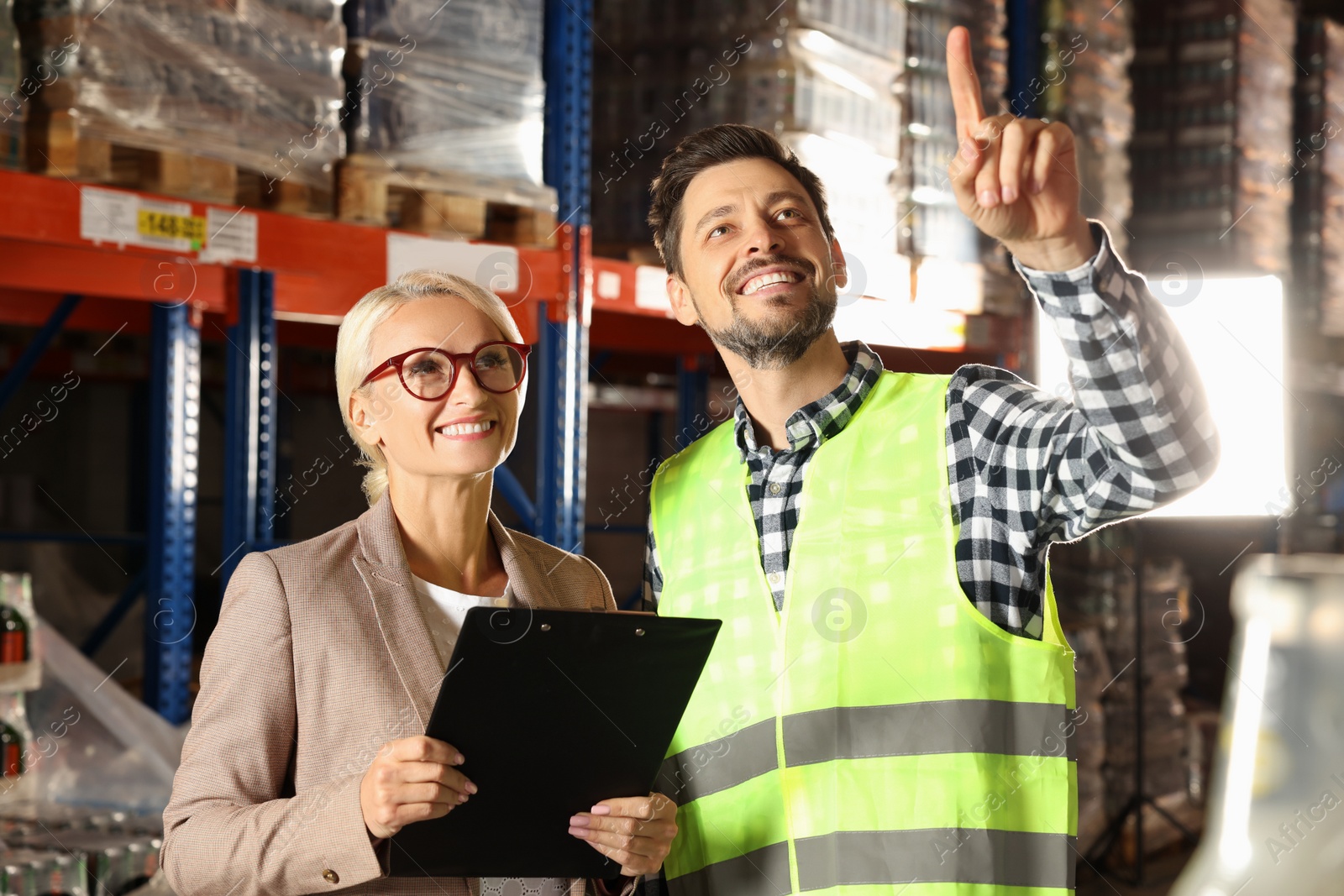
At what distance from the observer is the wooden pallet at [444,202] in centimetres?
389

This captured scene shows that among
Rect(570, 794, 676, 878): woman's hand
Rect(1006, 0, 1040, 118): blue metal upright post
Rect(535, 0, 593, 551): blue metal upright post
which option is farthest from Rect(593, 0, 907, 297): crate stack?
Rect(570, 794, 676, 878): woman's hand

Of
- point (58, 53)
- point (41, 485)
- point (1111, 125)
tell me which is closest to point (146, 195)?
point (58, 53)

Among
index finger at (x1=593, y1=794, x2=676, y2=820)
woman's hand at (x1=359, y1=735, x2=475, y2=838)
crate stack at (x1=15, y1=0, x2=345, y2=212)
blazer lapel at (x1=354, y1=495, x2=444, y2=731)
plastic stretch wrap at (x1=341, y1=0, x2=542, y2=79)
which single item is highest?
plastic stretch wrap at (x1=341, y1=0, x2=542, y2=79)

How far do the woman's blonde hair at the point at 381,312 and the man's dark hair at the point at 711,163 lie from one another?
0.45 metres

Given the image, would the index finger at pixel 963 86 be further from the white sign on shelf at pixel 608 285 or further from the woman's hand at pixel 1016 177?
the white sign on shelf at pixel 608 285

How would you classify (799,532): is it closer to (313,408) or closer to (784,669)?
(784,669)

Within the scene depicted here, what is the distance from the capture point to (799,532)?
208 centimetres

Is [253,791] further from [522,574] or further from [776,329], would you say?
[776,329]

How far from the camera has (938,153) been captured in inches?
231

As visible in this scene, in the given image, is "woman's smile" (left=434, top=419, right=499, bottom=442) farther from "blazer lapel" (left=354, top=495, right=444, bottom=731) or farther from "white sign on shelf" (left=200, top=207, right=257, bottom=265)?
"white sign on shelf" (left=200, top=207, right=257, bottom=265)

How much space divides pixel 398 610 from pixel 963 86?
3.99ft

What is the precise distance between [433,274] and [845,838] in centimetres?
124

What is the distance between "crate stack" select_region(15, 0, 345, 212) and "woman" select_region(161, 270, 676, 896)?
1.58m

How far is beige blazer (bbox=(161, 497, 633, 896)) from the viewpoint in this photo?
1.74 m
